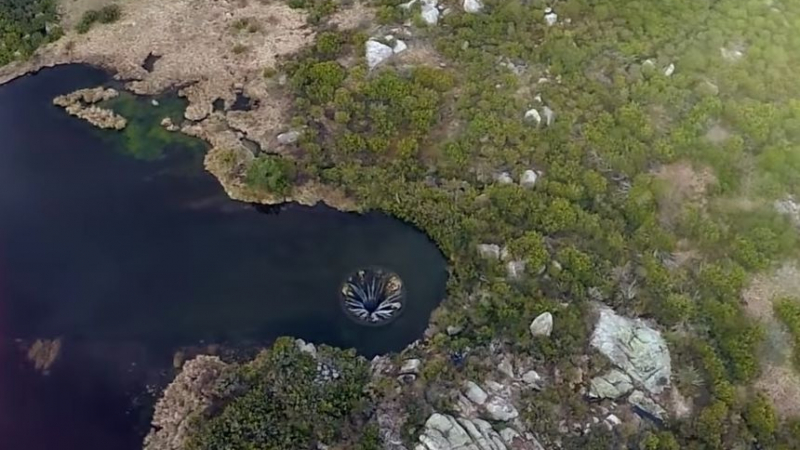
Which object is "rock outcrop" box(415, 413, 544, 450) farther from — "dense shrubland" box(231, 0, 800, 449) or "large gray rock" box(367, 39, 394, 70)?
"large gray rock" box(367, 39, 394, 70)

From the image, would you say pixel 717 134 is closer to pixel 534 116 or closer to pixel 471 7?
pixel 534 116

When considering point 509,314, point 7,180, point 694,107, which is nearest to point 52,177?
point 7,180

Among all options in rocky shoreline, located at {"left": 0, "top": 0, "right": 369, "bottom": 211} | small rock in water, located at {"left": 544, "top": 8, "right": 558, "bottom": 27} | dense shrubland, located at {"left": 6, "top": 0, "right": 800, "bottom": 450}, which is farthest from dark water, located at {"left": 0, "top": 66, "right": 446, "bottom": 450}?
small rock in water, located at {"left": 544, "top": 8, "right": 558, "bottom": 27}

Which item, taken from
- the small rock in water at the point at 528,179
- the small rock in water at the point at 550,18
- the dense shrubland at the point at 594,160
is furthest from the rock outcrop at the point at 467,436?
the small rock in water at the point at 550,18

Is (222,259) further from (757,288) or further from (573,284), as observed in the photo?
(757,288)

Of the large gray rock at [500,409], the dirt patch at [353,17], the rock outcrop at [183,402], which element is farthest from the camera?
the dirt patch at [353,17]

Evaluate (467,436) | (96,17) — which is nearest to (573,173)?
(467,436)

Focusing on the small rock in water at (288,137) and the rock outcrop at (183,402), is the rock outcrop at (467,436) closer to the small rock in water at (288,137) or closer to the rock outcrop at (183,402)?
the rock outcrop at (183,402)
